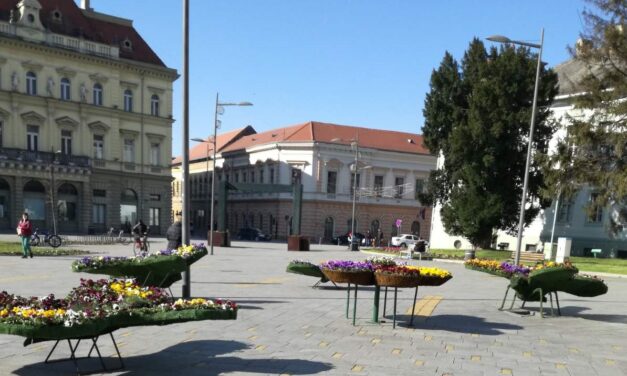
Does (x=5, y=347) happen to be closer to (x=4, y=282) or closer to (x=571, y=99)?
(x=4, y=282)

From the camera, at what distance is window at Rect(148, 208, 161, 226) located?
52.2 m

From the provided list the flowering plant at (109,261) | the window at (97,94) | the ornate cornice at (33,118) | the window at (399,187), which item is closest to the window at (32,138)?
the ornate cornice at (33,118)

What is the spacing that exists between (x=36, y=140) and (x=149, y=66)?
12.9 metres

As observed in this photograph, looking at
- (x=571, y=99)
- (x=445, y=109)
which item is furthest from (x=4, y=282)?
(x=445, y=109)

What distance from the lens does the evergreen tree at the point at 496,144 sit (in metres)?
31.4

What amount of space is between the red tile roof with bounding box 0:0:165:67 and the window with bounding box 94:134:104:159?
335 inches

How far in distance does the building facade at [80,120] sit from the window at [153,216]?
10cm

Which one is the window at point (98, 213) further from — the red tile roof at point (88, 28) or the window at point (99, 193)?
the red tile roof at point (88, 28)

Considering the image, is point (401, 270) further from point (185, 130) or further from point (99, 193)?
point (99, 193)

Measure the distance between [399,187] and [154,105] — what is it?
29.5 metres

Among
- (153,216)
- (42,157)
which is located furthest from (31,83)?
(153,216)

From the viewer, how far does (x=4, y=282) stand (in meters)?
12.5

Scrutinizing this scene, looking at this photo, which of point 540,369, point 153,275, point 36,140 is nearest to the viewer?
point 540,369

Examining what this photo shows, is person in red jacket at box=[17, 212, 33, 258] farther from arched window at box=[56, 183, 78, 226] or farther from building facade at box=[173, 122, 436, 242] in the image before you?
building facade at box=[173, 122, 436, 242]
